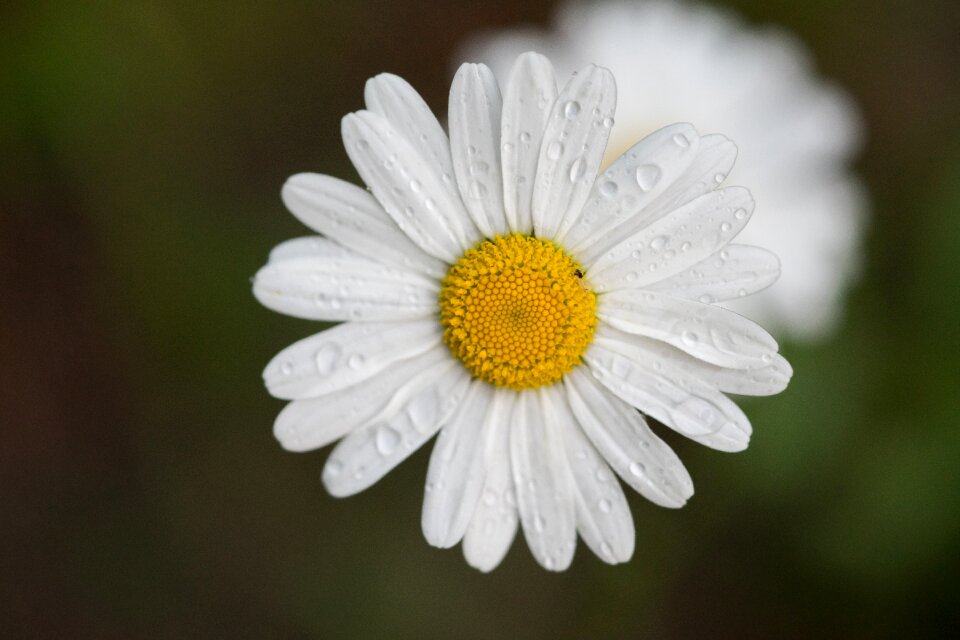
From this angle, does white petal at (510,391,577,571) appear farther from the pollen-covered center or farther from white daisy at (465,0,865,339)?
white daisy at (465,0,865,339)

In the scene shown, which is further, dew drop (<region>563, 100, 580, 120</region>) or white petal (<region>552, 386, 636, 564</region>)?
white petal (<region>552, 386, 636, 564</region>)

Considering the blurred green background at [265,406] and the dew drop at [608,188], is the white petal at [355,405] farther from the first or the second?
the blurred green background at [265,406]

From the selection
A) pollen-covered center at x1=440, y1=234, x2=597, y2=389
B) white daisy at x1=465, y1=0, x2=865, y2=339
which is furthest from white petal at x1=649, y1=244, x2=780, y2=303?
white daisy at x1=465, y1=0, x2=865, y2=339

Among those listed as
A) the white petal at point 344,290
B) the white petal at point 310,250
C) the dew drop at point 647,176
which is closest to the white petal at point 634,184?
the dew drop at point 647,176

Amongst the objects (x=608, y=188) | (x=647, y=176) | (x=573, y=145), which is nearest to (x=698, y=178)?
(x=647, y=176)

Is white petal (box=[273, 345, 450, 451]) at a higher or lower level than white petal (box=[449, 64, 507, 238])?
lower

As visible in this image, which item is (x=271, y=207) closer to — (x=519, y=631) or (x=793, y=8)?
(x=519, y=631)

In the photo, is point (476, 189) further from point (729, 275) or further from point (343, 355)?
point (729, 275)
